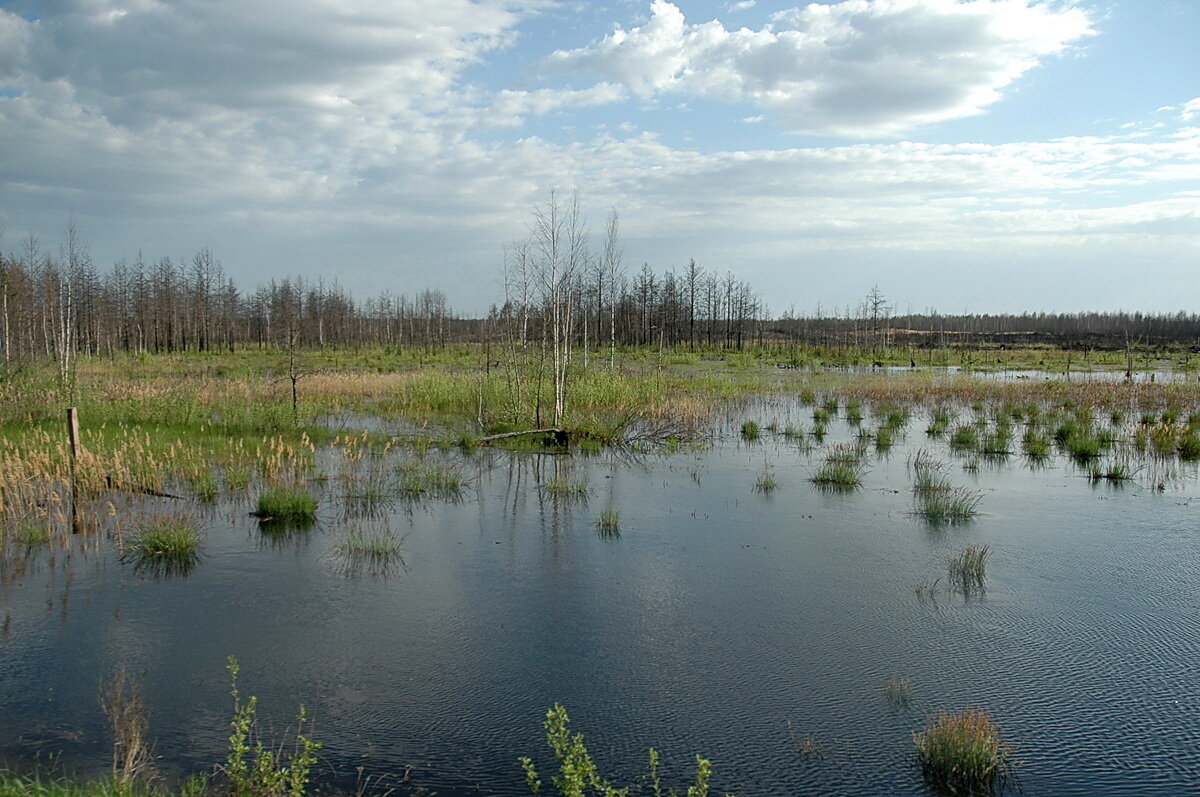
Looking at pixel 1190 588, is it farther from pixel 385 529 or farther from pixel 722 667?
pixel 385 529

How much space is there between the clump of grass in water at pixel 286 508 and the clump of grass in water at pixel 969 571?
7.36m

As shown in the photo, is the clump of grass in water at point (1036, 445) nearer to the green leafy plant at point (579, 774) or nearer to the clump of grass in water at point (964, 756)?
the clump of grass in water at point (964, 756)

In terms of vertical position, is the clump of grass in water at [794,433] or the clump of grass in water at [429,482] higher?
the clump of grass in water at [794,433]

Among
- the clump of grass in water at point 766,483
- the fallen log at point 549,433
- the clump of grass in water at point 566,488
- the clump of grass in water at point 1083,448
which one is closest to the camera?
the clump of grass in water at point 566,488

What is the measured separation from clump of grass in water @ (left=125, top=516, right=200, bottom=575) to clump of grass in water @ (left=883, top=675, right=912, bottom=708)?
21.6ft

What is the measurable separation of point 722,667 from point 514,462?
891 centimetres

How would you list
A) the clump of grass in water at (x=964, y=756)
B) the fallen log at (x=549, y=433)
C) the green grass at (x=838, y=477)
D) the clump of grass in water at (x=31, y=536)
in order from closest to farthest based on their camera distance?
1. the clump of grass in water at (x=964, y=756)
2. the clump of grass in water at (x=31, y=536)
3. the green grass at (x=838, y=477)
4. the fallen log at (x=549, y=433)

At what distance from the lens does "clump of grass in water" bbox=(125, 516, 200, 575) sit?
26.9ft

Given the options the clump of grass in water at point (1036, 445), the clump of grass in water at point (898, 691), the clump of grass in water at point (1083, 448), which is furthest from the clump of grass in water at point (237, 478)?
A: the clump of grass in water at point (1083, 448)

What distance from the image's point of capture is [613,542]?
937 cm

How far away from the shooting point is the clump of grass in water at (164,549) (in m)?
8.19

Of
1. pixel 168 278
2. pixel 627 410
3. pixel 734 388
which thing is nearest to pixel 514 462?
pixel 627 410

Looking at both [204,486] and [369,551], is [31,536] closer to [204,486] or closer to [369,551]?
[204,486]

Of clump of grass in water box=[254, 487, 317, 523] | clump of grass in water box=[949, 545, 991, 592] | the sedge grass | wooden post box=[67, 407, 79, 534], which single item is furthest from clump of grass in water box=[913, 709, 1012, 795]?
wooden post box=[67, 407, 79, 534]
